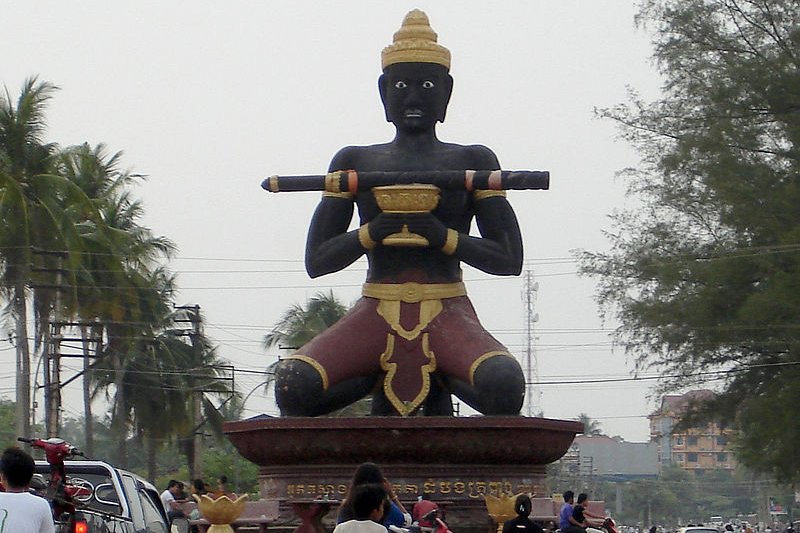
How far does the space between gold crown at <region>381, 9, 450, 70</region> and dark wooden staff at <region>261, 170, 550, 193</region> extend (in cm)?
121

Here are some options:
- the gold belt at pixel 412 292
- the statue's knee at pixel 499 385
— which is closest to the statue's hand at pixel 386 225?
the gold belt at pixel 412 292

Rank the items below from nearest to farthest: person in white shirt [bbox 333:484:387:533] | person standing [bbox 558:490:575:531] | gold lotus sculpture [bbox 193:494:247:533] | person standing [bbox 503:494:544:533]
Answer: person in white shirt [bbox 333:484:387:533] < person standing [bbox 503:494:544:533] < gold lotus sculpture [bbox 193:494:247:533] < person standing [bbox 558:490:575:531]

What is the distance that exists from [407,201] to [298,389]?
6.50 feet

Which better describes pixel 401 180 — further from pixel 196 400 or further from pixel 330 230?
pixel 196 400

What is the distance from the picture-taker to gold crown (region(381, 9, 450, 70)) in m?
15.9

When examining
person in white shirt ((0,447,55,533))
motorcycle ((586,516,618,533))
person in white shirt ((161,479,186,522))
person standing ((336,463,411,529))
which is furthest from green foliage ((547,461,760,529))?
person in white shirt ((0,447,55,533))

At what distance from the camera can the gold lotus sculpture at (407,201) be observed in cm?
1522

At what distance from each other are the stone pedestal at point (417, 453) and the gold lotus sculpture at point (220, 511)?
67 cm

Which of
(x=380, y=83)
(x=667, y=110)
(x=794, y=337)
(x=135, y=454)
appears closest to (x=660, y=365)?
(x=794, y=337)

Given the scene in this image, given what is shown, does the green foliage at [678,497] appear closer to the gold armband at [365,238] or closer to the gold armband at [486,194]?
the gold armband at [486,194]

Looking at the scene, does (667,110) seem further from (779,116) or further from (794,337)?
(794,337)

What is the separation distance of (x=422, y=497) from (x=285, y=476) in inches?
50.4

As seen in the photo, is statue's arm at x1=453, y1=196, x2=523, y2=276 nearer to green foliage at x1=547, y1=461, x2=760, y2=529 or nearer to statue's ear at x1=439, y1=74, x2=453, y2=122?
statue's ear at x1=439, y1=74, x2=453, y2=122

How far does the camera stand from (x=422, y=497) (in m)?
14.0
